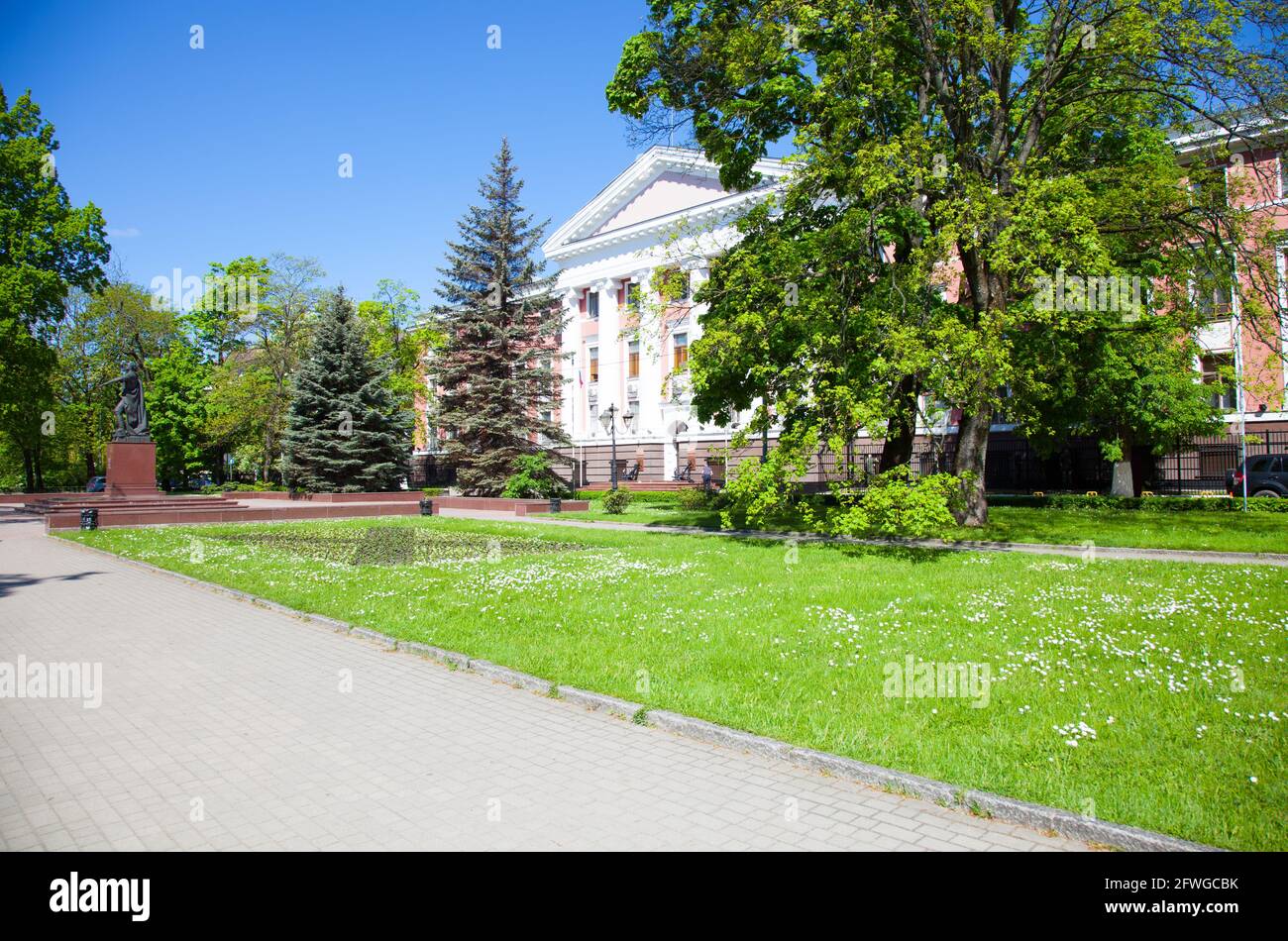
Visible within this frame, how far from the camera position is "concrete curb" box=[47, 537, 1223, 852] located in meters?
4.29

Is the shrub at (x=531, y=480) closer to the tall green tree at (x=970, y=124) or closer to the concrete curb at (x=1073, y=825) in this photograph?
the tall green tree at (x=970, y=124)

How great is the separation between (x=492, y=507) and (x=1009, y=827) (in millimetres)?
29885

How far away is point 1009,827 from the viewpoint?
15.0 feet

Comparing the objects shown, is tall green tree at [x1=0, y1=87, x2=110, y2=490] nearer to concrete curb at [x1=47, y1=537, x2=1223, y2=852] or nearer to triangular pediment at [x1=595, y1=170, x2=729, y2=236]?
triangular pediment at [x1=595, y1=170, x2=729, y2=236]

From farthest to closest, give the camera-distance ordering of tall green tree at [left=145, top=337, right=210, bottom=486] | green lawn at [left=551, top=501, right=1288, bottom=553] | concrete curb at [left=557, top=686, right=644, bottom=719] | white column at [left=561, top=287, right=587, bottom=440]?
1. tall green tree at [left=145, top=337, right=210, bottom=486]
2. white column at [left=561, top=287, right=587, bottom=440]
3. green lawn at [left=551, top=501, right=1288, bottom=553]
4. concrete curb at [left=557, top=686, right=644, bottom=719]

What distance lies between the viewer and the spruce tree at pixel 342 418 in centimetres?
4162

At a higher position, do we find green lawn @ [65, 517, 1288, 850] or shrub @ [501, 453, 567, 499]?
shrub @ [501, 453, 567, 499]

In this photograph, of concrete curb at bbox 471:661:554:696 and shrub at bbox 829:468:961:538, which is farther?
Result: shrub at bbox 829:468:961:538

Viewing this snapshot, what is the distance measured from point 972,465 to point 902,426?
239 centimetres

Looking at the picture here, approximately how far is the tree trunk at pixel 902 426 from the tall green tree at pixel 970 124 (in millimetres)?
491

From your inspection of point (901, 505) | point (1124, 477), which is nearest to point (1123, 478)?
point (1124, 477)

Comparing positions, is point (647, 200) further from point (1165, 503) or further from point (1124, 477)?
point (1165, 503)

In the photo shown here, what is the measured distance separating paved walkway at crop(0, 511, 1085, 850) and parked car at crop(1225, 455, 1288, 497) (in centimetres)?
2961

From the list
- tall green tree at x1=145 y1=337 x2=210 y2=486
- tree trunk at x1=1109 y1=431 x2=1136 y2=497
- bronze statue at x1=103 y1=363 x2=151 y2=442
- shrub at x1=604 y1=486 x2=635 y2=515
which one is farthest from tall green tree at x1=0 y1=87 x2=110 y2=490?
tree trunk at x1=1109 y1=431 x2=1136 y2=497
